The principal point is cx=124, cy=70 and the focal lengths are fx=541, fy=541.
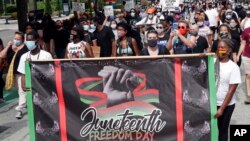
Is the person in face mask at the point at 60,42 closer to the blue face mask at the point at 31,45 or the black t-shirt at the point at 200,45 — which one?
the black t-shirt at the point at 200,45

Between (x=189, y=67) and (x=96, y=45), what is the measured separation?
6.55m

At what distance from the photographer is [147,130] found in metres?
5.73

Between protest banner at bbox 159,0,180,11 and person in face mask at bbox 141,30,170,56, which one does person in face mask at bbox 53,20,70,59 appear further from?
protest banner at bbox 159,0,180,11

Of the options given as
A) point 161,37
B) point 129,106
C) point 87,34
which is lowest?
point 87,34

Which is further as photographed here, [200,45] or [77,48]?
[200,45]

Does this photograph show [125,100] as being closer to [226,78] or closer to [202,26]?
[226,78]

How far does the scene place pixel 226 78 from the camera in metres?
5.86

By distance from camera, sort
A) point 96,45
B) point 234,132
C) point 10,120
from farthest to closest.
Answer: point 96,45, point 10,120, point 234,132

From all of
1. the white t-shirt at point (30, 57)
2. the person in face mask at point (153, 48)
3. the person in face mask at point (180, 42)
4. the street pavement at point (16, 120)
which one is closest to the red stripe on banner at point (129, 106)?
the person in face mask at point (153, 48)

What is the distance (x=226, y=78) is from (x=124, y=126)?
1.22 m

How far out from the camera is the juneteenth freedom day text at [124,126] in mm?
5734

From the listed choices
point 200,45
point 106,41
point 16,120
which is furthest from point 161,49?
point 106,41

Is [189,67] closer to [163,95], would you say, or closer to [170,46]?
[163,95]

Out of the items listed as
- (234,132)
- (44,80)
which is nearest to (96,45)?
(44,80)
